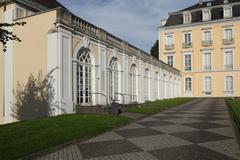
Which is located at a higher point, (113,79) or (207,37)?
(207,37)

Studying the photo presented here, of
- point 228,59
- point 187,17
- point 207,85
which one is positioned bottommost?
point 207,85

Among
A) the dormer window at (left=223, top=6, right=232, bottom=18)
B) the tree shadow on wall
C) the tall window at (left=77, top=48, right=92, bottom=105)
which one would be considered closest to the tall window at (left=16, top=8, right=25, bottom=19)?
the tree shadow on wall

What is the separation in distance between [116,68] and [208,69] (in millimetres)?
28934

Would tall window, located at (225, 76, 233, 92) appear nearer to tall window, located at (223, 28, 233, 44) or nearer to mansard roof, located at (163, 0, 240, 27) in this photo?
tall window, located at (223, 28, 233, 44)

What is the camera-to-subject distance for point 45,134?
8.28 meters

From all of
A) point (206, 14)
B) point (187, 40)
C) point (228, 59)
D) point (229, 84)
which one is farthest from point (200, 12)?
point (229, 84)

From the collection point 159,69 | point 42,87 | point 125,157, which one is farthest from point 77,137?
point 159,69

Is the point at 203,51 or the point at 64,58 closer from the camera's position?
the point at 64,58

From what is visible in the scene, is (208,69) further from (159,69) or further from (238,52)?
(159,69)

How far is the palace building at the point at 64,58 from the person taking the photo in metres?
13.6

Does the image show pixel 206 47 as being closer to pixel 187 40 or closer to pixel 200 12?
pixel 187 40

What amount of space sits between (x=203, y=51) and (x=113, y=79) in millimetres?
29875

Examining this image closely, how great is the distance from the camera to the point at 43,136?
26.3 ft

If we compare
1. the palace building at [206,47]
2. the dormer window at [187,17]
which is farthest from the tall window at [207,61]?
the dormer window at [187,17]
